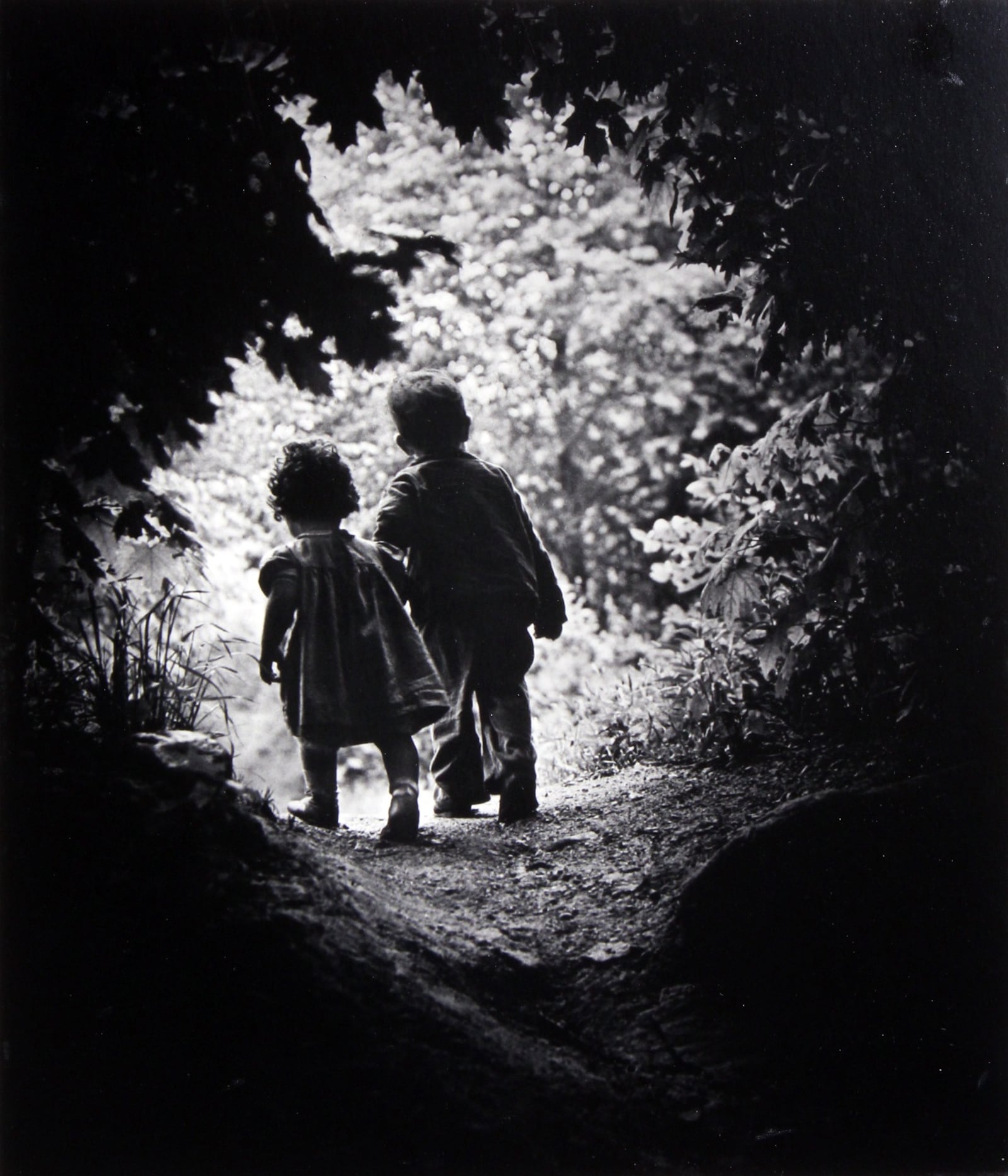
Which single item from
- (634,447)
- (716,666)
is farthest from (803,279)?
(634,447)

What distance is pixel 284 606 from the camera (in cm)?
346

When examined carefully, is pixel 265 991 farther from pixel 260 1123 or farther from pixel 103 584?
pixel 103 584

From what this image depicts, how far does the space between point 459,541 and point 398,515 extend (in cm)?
26

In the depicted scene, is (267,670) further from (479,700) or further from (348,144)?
(348,144)

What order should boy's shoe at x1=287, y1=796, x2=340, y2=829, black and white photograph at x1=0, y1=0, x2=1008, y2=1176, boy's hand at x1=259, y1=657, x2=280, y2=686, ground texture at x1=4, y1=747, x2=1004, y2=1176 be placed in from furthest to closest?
boy's shoe at x1=287, y1=796, x2=340, y2=829 → boy's hand at x1=259, y1=657, x2=280, y2=686 → black and white photograph at x1=0, y1=0, x2=1008, y2=1176 → ground texture at x1=4, y1=747, x2=1004, y2=1176

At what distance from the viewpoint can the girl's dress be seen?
136 inches

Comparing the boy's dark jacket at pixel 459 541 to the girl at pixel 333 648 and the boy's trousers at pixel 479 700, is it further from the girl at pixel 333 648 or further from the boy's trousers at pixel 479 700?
the girl at pixel 333 648

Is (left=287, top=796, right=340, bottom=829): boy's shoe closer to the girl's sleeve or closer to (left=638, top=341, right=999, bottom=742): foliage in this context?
the girl's sleeve

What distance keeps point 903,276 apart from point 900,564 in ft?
2.84

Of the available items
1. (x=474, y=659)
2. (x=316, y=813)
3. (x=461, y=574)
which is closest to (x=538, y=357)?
(x=461, y=574)

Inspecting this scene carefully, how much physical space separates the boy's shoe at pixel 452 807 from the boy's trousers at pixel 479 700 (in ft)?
0.04

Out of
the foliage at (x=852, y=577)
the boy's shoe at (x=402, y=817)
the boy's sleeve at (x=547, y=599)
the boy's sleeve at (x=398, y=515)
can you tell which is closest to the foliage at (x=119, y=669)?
the boy's shoe at (x=402, y=817)

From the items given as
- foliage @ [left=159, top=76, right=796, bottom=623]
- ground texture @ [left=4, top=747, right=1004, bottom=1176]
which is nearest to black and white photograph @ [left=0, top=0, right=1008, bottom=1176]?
ground texture @ [left=4, top=747, right=1004, bottom=1176]

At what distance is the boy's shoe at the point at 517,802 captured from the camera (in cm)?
369
